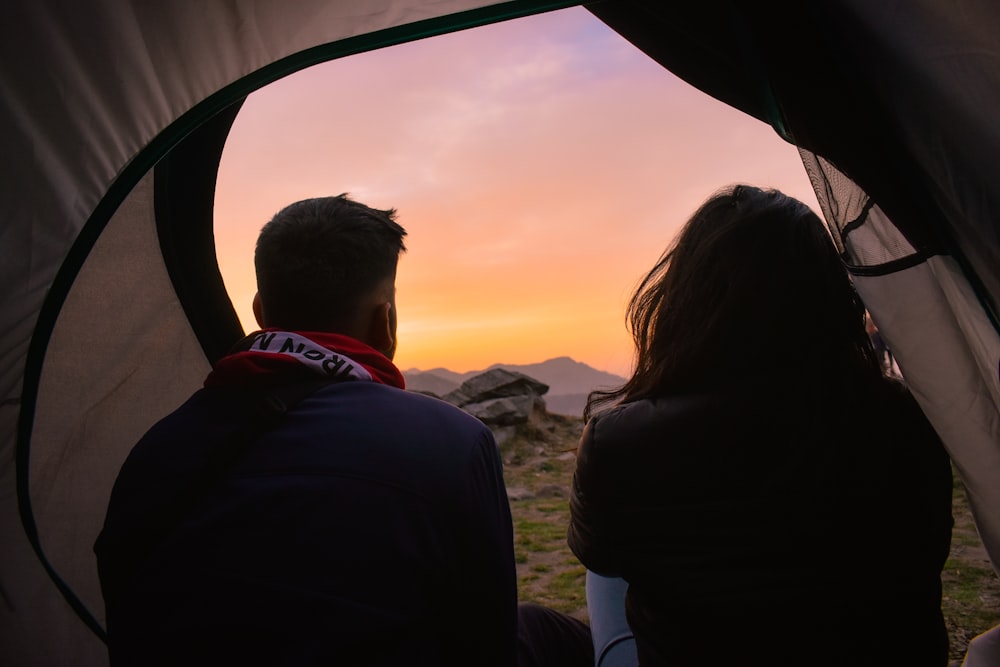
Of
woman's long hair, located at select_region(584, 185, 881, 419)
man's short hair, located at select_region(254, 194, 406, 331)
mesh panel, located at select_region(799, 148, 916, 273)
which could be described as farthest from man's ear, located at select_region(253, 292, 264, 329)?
mesh panel, located at select_region(799, 148, 916, 273)

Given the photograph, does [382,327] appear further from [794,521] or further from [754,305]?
[794,521]

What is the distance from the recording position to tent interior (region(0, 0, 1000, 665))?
1031mm

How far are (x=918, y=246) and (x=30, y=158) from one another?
6.40ft

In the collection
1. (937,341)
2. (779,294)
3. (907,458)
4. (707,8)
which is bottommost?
(907,458)

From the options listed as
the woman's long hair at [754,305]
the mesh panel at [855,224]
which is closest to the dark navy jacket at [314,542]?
the woman's long hair at [754,305]

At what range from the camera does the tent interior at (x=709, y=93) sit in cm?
103

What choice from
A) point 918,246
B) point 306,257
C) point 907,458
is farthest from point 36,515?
point 918,246

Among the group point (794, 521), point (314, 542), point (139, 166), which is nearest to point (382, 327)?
point (314, 542)

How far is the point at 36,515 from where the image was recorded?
1.82m

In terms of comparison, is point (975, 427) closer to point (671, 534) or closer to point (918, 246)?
point (918, 246)

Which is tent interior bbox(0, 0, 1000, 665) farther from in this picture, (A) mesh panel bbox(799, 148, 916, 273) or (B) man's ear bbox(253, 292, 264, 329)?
(B) man's ear bbox(253, 292, 264, 329)

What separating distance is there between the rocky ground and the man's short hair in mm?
3267

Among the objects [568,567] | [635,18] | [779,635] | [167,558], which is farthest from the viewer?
[568,567]

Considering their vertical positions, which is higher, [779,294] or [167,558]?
[779,294]
